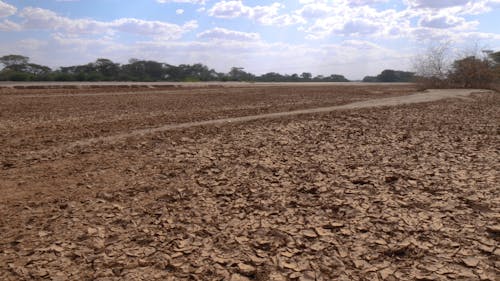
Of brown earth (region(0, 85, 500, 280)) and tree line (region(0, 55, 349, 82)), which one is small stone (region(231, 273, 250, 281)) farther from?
tree line (region(0, 55, 349, 82))

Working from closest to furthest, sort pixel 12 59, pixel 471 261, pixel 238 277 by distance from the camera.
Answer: pixel 238 277
pixel 471 261
pixel 12 59

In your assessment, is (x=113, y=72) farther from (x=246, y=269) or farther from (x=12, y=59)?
(x=246, y=269)

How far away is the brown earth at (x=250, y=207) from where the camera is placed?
3381 millimetres

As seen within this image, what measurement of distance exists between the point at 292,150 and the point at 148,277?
15.0ft

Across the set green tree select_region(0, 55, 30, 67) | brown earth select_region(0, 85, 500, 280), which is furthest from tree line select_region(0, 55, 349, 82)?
brown earth select_region(0, 85, 500, 280)

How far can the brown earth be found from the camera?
3.38m

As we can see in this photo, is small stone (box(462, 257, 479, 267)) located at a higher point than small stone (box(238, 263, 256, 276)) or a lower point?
higher

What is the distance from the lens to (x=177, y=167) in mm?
6273

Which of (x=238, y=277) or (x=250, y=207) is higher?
(x=250, y=207)

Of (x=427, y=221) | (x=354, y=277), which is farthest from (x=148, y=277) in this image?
(x=427, y=221)

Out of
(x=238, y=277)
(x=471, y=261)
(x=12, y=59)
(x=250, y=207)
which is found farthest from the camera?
(x=12, y=59)

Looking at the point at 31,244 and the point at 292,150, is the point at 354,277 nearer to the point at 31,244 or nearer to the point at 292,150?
the point at 31,244

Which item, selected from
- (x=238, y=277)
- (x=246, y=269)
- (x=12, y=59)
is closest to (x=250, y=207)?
(x=246, y=269)

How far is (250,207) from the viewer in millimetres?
4621
